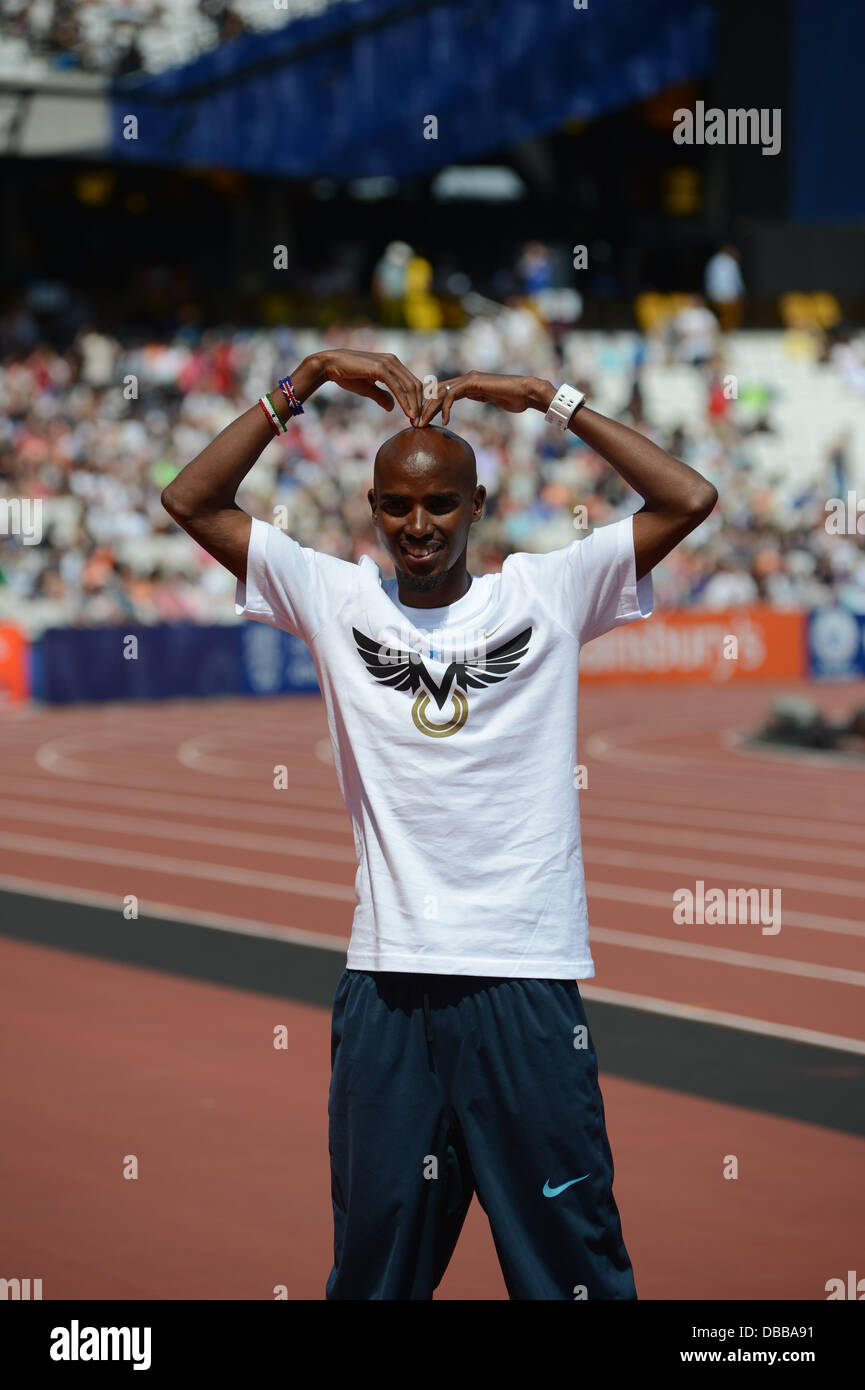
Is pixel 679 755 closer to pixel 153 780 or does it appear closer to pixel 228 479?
pixel 153 780

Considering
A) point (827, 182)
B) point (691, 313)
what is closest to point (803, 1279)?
point (827, 182)

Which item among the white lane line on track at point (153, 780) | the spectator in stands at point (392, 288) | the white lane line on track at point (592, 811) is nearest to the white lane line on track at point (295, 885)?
the white lane line on track at point (592, 811)

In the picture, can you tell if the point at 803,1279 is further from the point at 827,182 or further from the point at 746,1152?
the point at 827,182

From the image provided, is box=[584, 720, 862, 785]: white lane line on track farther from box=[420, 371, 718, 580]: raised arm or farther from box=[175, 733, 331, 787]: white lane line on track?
box=[420, 371, 718, 580]: raised arm

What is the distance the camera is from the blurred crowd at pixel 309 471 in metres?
26.1

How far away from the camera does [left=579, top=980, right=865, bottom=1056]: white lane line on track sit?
7.78 metres

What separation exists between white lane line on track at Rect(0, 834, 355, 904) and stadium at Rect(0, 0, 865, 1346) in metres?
0.05

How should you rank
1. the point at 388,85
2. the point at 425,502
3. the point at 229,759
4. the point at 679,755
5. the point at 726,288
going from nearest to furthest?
Answer: the point at 425,502
the point at 229,759
the point at 679,755
the point at 388,85
the point at 726,288

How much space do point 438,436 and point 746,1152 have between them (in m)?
3.59

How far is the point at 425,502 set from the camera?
11.5 ft

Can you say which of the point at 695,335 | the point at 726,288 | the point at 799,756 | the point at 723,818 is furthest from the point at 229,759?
the point at 726,288

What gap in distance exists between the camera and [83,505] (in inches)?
1047

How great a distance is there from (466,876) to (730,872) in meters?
8.77

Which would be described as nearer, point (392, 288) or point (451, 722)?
point (451, 722)
